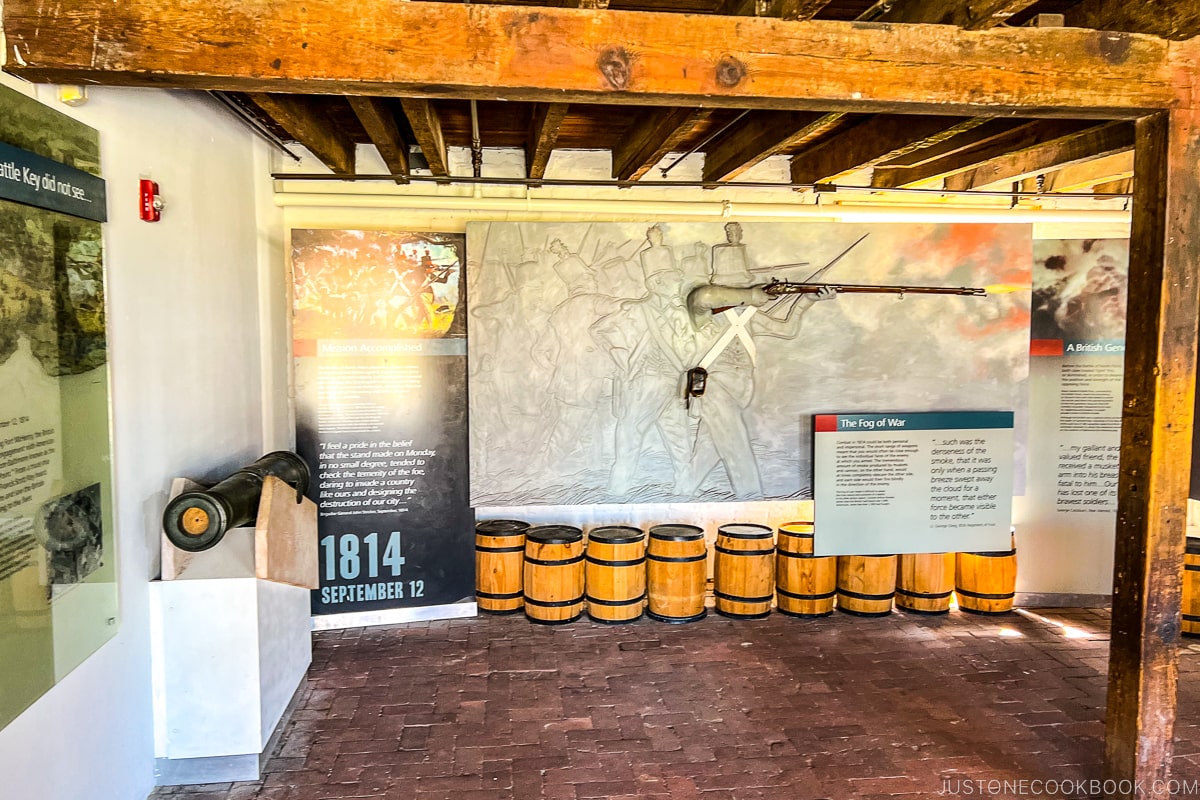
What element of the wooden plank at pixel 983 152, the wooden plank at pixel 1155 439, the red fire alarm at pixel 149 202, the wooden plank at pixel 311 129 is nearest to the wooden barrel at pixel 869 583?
the wooden plank at pixel 1155 439

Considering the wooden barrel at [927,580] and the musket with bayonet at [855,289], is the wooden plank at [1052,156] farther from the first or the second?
the wooden barrel at [927,580]

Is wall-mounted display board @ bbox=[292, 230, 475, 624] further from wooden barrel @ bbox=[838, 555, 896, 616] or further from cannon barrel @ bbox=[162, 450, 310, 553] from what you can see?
wooden barrel @ bbox=[838, 555, 896, 616]

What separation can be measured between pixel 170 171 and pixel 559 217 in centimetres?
257

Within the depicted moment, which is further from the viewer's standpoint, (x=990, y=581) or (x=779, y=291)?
(x=990, y=581)

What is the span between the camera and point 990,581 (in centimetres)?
516

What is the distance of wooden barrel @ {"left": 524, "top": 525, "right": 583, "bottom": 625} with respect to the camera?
16.0 ft

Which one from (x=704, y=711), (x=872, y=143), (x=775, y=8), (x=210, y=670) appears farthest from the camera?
(x=872, y=143)

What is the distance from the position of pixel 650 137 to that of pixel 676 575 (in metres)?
2.72

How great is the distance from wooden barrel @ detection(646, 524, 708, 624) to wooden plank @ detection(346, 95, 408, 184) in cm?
286

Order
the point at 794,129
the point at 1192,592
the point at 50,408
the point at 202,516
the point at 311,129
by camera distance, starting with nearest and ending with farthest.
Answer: the point at 50,408
the point at 202,516
the point at 794,129
the point at 311,129
the point at 1192,592

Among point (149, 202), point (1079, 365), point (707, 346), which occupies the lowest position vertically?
point (1079, 365)

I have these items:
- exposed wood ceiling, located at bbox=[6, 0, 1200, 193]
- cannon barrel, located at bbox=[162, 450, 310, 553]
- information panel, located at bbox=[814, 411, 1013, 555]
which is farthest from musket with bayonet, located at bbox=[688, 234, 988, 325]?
cannon barrel, located at bbox=[162, 450, 310, 553]

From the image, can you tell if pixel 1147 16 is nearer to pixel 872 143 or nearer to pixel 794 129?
pixel 794 129

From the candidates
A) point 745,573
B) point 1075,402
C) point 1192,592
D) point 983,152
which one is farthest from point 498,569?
point 1192,592
